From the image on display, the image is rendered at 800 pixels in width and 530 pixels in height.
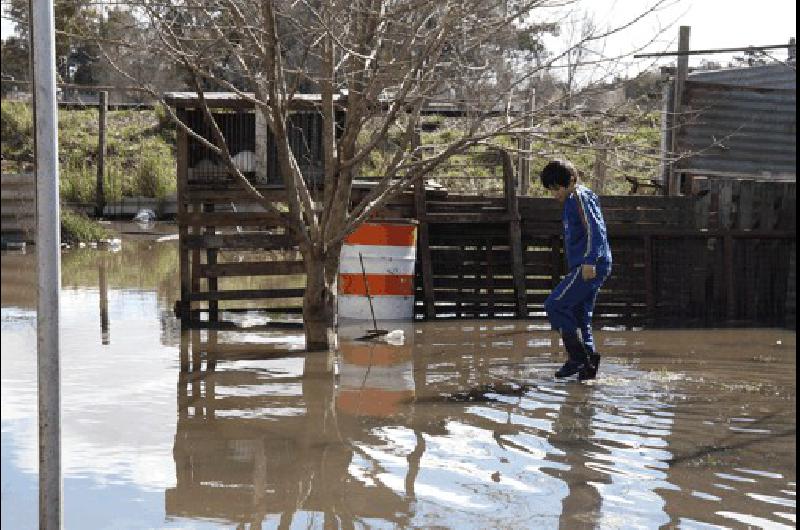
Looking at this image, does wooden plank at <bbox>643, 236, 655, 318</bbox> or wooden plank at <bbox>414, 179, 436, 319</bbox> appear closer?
wooden plank at <bbox>414, 179, 436, 319</bbox>

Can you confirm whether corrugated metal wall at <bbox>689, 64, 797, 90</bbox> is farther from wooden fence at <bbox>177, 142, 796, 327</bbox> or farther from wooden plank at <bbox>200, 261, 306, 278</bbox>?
wooden plank at <bbox>200, 261, 306, 278</bbox>

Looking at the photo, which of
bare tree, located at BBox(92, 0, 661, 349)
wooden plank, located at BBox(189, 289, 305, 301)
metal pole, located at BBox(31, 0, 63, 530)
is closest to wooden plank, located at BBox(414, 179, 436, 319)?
wooden plank, located at BBox(189, 289, 305, 301)

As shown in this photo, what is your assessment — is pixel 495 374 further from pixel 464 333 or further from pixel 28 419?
pixel 28 419

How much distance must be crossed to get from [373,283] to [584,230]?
4795mm

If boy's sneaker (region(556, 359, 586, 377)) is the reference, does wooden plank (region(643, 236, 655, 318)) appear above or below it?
above

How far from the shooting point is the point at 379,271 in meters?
14.3

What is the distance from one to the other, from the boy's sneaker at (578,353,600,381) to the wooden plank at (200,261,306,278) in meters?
4.66

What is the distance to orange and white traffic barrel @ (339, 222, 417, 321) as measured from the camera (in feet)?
46.4

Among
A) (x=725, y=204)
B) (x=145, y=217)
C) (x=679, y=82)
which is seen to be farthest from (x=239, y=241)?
(x=145, y=217)

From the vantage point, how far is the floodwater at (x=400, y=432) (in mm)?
6098

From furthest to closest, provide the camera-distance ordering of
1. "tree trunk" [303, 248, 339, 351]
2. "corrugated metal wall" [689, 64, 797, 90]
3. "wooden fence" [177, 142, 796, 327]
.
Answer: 1. "corrugated metal wall" [689, 64, 797, 90]
2. "wooden fence" [177, 142, 796, 327]
3. "tree trunk" [303, 248, 339, 351]

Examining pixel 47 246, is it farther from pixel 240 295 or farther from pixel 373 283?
pixel 373 283

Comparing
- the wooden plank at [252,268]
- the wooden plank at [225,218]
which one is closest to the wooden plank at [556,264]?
the wooden plank at [252,268]

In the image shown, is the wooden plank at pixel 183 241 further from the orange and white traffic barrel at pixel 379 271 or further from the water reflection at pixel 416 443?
the water reflection at pixel 416 443
